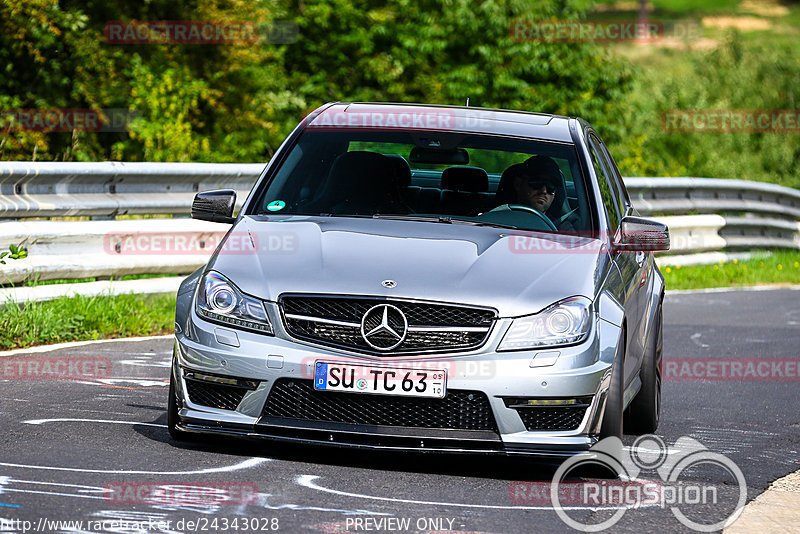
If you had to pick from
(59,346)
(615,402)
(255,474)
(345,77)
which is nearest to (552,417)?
(615,402)

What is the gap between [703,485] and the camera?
234 inches

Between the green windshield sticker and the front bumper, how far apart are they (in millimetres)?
1156

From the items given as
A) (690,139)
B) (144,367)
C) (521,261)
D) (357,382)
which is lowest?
(690,139)

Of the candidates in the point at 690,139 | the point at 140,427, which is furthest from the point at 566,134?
the point at 690,139

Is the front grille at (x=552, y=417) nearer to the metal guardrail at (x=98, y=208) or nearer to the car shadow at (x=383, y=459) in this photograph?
the car shadow at (x=383, y=459)

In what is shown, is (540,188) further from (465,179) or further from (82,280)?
(82,280)

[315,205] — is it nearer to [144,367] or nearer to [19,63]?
[144,367]

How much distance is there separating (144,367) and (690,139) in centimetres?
3009

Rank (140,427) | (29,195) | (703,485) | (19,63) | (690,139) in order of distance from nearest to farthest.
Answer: (703,485) → (140,427) → (29,195) → (19,63) → (690,139)

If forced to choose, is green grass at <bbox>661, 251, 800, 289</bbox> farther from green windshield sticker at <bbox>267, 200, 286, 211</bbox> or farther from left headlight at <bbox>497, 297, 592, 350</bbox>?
left headlight at <bbox>497, 297, 592, 350</bbox>

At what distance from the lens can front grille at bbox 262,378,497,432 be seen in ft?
18.4
